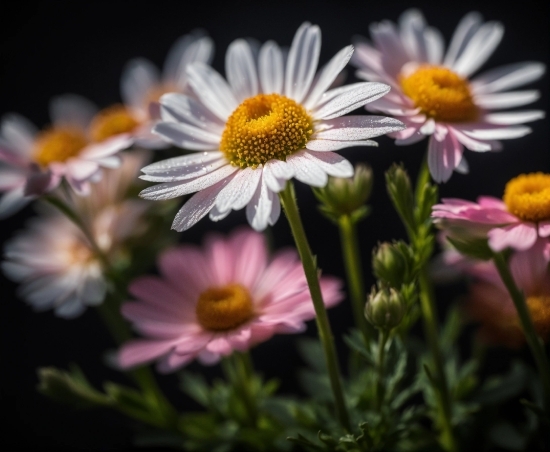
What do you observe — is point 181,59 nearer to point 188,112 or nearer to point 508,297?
point 188,112

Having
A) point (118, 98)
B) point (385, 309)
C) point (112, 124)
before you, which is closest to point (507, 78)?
point (385, 309)

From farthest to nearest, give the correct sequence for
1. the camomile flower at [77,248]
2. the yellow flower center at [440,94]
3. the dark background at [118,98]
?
the dark background at [118,98], the camomile flower at [77,248], the yellow flower center at [440,94]

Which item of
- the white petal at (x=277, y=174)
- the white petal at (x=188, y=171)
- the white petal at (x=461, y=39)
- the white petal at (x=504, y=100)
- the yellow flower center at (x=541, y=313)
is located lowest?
the yellow flower center at (x=541, y=313)

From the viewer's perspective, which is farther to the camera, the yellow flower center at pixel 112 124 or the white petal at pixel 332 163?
the yellow flower center at pixel 112 124

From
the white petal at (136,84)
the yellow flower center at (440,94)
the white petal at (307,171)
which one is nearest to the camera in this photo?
the white petal at (307,171)

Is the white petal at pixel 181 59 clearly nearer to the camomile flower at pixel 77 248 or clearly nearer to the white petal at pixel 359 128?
the camomile flower at pixel 77 248

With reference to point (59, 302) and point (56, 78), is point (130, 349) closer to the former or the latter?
point (59, 302)

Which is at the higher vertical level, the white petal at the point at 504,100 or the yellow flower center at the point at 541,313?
the white petal at the point at 504,100

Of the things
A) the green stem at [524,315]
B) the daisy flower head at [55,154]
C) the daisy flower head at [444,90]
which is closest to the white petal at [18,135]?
the daisy flower head at [55,154]

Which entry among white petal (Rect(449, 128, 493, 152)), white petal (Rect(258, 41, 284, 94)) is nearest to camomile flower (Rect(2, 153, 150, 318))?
white petal (Rect(258, 41, 284, 94))
